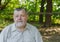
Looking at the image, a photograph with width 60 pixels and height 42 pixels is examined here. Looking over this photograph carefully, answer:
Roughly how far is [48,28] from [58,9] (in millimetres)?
1049

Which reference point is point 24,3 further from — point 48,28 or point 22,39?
point 22,39

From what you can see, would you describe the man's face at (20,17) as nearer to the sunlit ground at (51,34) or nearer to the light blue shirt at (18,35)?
the light blue shirt at (18,35)

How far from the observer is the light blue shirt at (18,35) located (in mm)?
2932

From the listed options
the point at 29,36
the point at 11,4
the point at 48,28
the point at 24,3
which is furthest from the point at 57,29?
the point at 29,36

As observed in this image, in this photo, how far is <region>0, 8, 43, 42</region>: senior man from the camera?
9.48 ft

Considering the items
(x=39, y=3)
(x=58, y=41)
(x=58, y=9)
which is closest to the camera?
(x=58, y=41)

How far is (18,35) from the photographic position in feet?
9.75

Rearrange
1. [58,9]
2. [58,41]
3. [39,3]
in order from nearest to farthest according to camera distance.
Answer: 1. [58,41]
2. [58,9]
3. [39,3]

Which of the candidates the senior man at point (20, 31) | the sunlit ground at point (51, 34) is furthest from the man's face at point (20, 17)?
the sunlit ground at point (51, 34)

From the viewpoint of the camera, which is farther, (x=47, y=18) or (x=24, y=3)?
(x=24, y=3)

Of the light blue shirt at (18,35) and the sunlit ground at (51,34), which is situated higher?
the light blue shirt at (18,35)

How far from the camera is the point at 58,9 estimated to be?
9.20m

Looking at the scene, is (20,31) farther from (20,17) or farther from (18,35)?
(20,17)

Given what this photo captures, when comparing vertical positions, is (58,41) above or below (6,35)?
below
